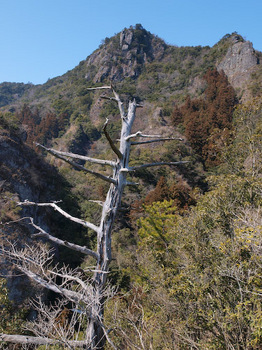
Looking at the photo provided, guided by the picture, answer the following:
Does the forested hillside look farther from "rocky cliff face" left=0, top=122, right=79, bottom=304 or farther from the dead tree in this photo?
the dead tree

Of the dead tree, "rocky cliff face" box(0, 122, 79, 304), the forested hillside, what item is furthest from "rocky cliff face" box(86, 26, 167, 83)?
the dead tree

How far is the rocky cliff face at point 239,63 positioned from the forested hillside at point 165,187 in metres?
0.24

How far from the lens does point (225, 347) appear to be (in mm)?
4289

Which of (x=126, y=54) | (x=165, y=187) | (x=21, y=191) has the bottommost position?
(x=165, y=187)

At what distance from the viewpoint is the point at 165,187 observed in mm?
20828

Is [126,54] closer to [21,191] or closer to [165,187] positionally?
[165,187]

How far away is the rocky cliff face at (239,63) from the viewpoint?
3927 cm

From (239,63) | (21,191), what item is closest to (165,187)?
(21,191)

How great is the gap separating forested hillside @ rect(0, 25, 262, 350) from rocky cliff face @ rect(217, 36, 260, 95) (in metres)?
0.24

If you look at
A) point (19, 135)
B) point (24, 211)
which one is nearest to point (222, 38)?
point (19, 135)

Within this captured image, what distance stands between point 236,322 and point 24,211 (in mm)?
13586

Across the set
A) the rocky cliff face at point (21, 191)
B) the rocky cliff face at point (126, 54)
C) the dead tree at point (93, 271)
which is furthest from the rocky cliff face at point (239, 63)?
the dead tree at point (93, 271)

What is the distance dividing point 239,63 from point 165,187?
3348cm

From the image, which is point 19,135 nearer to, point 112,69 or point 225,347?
point 225,347
